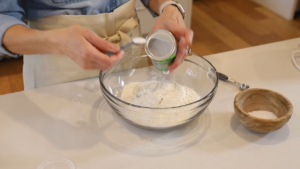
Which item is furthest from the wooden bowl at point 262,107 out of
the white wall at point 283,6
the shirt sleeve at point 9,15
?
the white wall at point 283,6

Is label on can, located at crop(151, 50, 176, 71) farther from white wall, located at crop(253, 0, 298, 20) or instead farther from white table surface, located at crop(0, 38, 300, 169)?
white wall, located at crop(253, 0, 298, 20)

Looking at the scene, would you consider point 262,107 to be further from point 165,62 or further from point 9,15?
point 9,15

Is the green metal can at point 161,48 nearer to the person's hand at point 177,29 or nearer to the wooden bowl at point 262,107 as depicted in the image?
the person's hand at point 177,29

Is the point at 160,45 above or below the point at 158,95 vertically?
above

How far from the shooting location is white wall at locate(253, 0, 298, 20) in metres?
2.42

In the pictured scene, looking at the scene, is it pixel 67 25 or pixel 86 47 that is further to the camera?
pixel 67 25

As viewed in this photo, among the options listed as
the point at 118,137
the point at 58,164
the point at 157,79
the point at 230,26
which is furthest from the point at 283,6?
the point at 58,164

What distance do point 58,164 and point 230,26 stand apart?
213cm

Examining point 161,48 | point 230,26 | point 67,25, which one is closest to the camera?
point 161,48

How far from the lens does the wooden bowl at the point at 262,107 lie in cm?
67

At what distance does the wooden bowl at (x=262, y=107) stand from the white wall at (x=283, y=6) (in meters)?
1.94

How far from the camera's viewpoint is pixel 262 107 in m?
0.77

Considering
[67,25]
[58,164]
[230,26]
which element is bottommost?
[230,26]

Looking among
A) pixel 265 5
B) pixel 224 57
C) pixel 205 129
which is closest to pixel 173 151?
pixel 205 129
